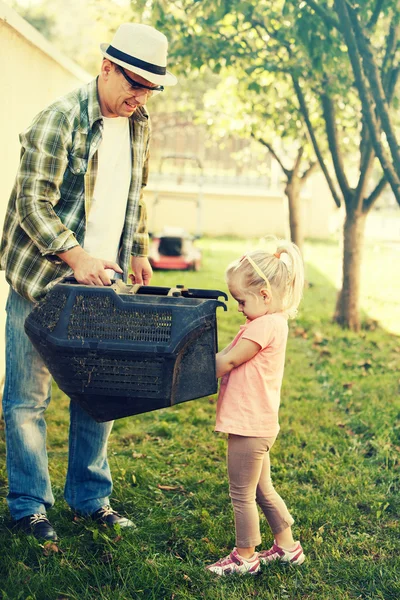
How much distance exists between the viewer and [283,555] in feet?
10.3

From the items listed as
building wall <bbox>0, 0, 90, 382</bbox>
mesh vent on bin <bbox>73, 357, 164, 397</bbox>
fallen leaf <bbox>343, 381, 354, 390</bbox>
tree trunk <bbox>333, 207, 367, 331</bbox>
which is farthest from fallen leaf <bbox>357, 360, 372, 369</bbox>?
mesh vent on bin <bbox>73, 357, 164, 397</bbox>

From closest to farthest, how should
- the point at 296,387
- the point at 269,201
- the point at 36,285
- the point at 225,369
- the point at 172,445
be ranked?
the point at 225,369 < the point at 36,285 < the point at 172,445 < the point at 296,387 < the point at 269,201

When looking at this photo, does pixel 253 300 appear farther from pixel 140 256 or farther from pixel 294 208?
pixel 294 208

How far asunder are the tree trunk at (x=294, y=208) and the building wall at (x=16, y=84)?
4.88 metres

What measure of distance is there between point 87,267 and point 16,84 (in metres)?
2.50

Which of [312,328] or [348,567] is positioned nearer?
[348,567]

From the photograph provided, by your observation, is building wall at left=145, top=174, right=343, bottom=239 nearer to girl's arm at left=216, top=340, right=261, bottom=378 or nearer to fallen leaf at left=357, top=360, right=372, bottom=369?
fallen leaf at left=357, top=360, right=372, bottom=369

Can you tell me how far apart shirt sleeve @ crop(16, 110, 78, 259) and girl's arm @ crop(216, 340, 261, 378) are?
687mm

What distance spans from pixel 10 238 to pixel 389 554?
2.00 m

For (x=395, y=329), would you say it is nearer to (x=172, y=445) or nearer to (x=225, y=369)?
(x=172, y=445)

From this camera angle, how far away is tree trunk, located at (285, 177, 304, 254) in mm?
10141

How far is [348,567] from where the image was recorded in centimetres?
315

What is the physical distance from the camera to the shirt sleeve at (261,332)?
2865 millimetres

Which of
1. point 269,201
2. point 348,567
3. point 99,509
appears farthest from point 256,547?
point 269,201
